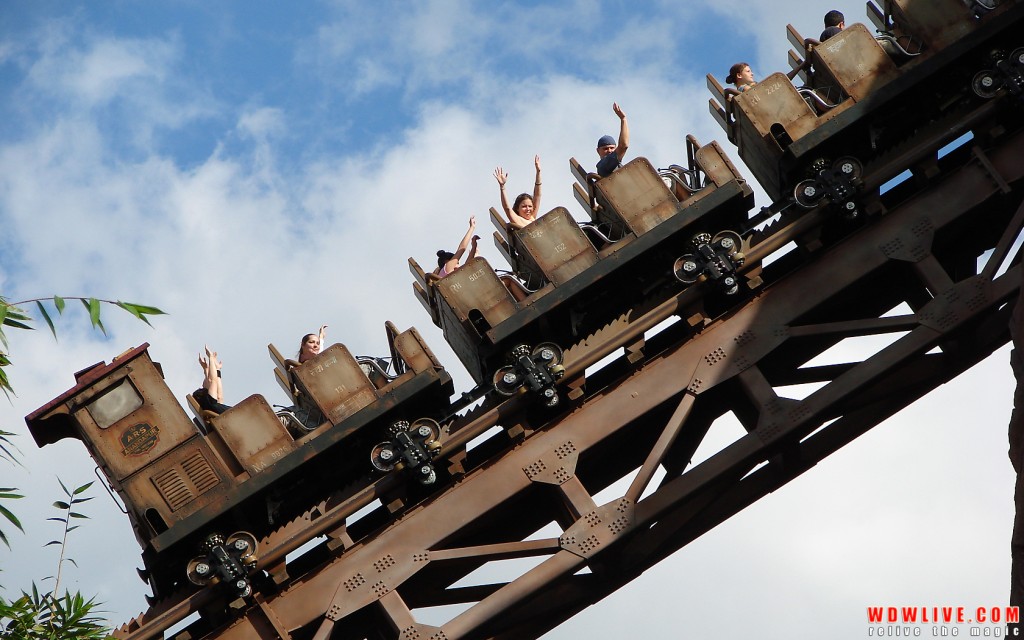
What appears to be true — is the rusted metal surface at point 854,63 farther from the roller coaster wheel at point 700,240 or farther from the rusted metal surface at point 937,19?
the roller coaster wheel at point 700,240

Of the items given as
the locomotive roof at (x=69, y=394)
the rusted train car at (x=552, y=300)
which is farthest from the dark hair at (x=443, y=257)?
the locomotive roof at (x=69, y=394)

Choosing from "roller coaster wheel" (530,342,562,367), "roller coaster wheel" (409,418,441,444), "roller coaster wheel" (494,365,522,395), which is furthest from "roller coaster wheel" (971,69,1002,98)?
"roller coaster wheel" (409,418,441,444)

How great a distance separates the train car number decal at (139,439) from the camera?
13.6m

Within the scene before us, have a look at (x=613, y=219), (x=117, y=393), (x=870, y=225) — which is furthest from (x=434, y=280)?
(x=870, y=225)

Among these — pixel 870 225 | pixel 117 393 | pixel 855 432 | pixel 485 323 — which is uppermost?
pixel 117 393

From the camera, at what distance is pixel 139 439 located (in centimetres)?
1359

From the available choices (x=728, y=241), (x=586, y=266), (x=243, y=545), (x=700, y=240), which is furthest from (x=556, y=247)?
(x=243, y=545)

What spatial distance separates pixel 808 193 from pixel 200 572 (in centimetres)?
656

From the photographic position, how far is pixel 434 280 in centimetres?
1411

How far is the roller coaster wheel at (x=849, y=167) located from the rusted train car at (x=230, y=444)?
4181 mm

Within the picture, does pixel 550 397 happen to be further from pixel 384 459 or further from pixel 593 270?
pixel 384 459

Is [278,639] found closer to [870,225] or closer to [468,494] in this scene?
[468,494]

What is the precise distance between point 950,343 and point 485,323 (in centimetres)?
425

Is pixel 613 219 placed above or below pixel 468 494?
above
